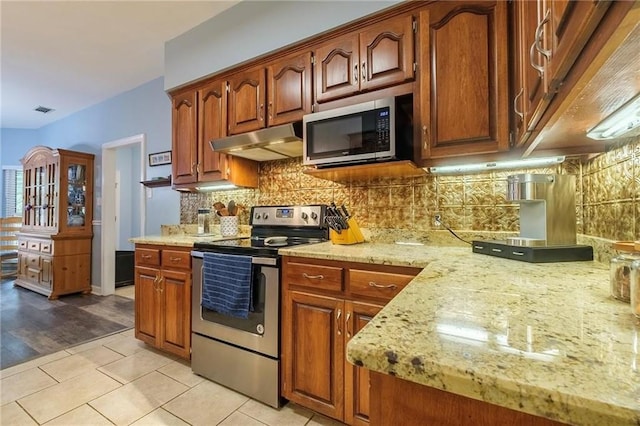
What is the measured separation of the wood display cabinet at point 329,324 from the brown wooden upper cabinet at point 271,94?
1.07 m

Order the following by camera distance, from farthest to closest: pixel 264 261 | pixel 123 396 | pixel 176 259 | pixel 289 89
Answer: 1. pixel 176 259
2. pixel 289 89
3. pixel 123 396
4. pixel 264 261

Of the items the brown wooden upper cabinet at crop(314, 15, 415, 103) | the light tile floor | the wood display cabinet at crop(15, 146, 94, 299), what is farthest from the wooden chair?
the brown wooden upper cabinet at crop(314, 15, 415, 103)

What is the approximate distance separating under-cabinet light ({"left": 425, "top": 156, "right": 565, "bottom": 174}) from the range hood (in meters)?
0.91

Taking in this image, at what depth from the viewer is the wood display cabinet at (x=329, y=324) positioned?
54.8 inches

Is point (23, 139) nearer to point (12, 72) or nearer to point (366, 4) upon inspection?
point (12, 72)

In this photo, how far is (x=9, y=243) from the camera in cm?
513

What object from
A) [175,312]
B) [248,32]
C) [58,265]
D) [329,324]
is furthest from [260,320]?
[58,265]

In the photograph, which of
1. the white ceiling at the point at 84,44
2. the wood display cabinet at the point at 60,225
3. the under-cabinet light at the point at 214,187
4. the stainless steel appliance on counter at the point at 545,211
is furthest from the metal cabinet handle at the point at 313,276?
the wood display cabinet at the point at 60,225

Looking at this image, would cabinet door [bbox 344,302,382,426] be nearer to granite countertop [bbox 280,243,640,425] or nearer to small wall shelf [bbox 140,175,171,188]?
granite countertop [bbox 280,243,640,425]

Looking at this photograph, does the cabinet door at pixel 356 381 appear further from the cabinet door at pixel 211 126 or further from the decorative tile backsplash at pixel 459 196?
the cabinet door at pixel 211 126

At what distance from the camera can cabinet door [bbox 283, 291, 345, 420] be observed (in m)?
1.47

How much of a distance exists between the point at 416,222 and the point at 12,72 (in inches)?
185

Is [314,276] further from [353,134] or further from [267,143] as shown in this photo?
[267,143]

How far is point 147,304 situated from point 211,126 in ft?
5.10
